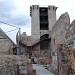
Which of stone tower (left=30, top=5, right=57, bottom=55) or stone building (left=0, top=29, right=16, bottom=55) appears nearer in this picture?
stone building (left=0, top=29, right=16, bottom=55)

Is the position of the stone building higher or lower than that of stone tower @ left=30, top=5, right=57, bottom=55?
lower

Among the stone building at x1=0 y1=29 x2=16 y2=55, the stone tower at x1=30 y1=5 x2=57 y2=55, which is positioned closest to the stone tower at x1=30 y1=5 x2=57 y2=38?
the stone tower at x1=30 y1=5 x2=57 y2=55

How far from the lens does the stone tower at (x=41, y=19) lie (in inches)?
1438

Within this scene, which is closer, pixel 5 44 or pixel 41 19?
pixel 5 44

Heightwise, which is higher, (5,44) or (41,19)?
(41,19)

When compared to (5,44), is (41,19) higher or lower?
higher

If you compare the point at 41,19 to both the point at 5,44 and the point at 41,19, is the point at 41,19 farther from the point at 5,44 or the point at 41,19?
the point at 5,44

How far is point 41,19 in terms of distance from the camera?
3753 cm

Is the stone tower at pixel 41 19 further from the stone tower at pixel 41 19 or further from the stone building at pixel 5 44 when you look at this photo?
the stone building at pixel 5 44

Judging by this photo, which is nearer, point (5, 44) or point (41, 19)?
point (5, 44)

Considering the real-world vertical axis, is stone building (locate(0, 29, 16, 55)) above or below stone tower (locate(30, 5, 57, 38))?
below

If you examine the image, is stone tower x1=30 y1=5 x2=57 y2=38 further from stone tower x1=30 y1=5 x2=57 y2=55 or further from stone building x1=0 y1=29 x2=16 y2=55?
stone building x1=0 y1=29 x2=16 y2=55

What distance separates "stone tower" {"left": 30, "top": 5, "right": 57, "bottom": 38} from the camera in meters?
36.5

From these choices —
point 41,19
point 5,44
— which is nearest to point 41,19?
point 41,19
